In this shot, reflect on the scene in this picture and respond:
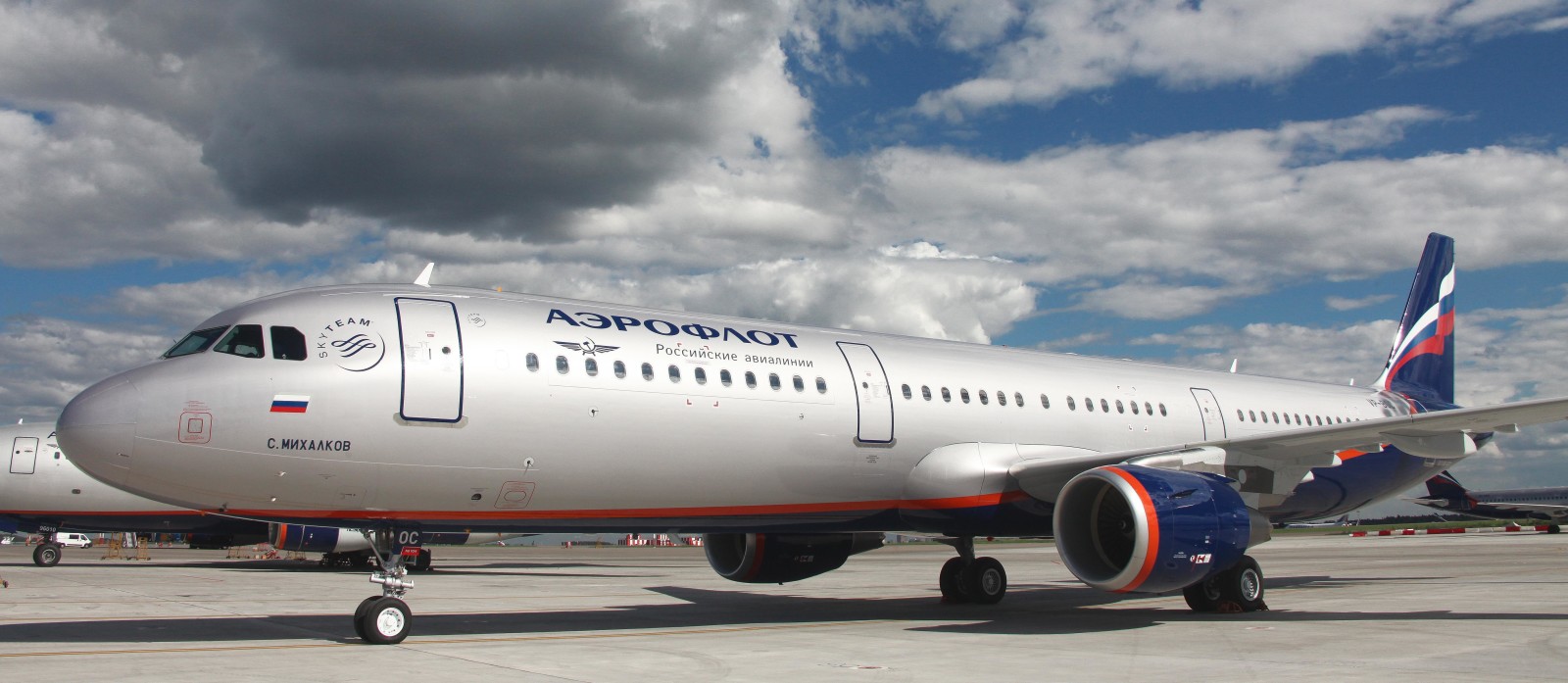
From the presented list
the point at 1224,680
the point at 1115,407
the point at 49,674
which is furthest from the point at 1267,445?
the point at 49,674

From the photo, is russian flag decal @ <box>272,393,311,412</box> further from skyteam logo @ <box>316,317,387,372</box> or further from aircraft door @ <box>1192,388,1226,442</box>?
aircraft door @ <box>1192,388,1226,442</box>

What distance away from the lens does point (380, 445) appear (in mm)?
10258

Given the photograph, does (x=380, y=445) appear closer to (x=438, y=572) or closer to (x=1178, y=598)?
(x=1178, y=598)

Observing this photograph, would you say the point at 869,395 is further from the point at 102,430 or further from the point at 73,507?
the point at 73,507

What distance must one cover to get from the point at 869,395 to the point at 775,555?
3097 mm

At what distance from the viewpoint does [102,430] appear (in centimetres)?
951

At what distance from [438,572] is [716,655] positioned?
22662mm

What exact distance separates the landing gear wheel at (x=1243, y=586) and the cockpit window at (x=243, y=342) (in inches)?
460

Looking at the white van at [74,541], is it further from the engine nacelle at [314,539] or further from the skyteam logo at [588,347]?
the skyteam logo at [588,347]

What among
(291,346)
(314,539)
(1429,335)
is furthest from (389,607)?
(1429,335)

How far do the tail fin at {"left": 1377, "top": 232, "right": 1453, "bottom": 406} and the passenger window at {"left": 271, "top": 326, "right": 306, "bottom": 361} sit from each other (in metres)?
20.1

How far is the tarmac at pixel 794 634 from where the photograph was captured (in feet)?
29.4

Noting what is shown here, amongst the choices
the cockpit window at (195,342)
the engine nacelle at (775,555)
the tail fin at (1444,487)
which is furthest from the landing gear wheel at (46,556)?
the tail fin at (1444,487)

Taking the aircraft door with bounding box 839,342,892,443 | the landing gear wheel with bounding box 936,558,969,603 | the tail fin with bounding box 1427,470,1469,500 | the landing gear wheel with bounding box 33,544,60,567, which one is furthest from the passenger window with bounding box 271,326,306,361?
the tail fin with bounding box 1427,470,1469,500
